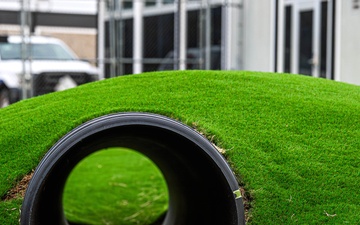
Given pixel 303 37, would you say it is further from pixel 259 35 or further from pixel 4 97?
pixel 4 97

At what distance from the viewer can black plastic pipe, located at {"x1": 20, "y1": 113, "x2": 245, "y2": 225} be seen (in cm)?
450

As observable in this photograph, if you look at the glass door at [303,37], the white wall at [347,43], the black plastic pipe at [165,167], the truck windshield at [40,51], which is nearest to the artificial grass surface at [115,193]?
the black plastic pipe at [165,167]

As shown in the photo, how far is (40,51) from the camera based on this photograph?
14672mm

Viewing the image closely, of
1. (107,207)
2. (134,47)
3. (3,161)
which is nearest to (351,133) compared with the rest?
(3,161)

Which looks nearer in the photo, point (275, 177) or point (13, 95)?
point (275, 177)

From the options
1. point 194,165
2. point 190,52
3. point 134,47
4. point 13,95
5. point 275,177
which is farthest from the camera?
point 134,47

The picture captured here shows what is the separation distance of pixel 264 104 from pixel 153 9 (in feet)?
46.8

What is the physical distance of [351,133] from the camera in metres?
5.11

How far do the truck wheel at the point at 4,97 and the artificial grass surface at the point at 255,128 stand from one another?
28.0 ft

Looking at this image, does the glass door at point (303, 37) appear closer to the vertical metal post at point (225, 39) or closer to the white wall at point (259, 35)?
the white wall at point (259, 35)

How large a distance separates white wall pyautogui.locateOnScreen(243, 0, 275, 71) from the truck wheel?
4883 millimetres

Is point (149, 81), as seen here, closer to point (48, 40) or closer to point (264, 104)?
point (264, 104)

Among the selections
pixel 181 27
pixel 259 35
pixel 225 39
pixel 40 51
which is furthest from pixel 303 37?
pixel 40 51

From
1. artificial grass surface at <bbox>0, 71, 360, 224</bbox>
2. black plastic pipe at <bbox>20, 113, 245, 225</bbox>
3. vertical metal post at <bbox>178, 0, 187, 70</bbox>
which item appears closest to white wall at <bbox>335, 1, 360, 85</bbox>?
vertical metal post at <bbox>178, 0, 187, 70</bbox>
